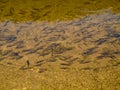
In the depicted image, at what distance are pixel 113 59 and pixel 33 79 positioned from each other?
220 cm

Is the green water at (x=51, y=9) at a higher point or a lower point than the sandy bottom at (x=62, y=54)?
higher

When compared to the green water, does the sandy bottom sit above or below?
below

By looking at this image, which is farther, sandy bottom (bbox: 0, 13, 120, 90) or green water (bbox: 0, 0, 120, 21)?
green water (bbox: 0, 0, 120, 21)

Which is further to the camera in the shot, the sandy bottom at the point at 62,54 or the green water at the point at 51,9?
the green water at the point at 51,9

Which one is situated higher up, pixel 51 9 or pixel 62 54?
pixel 51 9

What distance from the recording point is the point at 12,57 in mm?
6527

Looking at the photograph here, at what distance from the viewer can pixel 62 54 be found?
6484mm

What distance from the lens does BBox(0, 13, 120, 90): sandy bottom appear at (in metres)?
5.11

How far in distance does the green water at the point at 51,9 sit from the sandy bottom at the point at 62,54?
0.66 metres

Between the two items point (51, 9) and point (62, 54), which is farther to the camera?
point (51, 9)

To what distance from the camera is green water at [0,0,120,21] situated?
9609 millimetres

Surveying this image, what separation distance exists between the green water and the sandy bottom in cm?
66

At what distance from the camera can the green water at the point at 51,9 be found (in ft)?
31.5

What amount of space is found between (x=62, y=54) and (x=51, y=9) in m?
4.40
